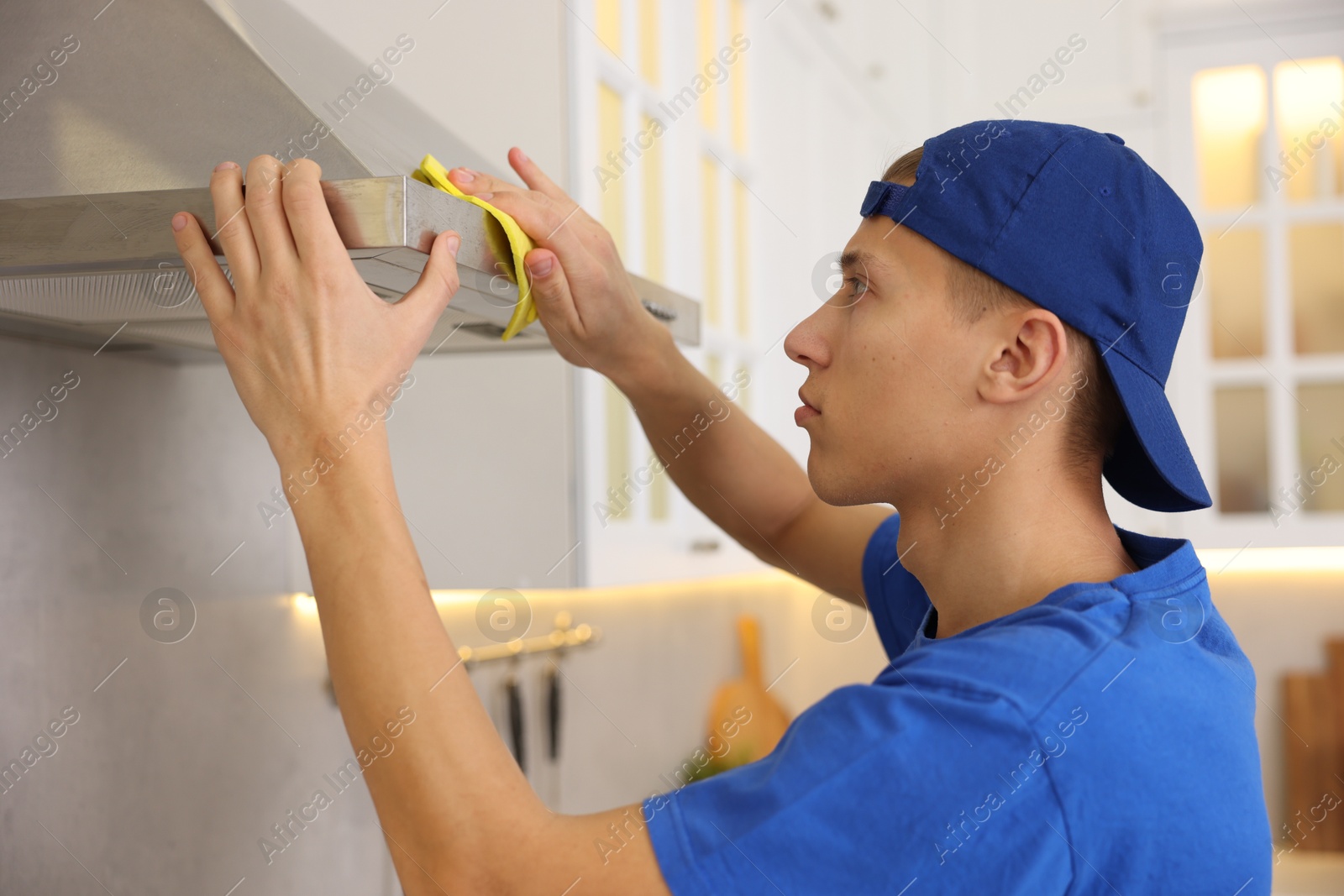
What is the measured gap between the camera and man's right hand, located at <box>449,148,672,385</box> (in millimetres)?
780

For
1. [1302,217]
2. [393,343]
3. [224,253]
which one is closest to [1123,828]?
[393,343]

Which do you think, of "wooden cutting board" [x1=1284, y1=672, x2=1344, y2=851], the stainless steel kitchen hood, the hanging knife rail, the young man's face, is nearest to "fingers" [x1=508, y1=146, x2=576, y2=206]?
the stainless steel kitchen hood

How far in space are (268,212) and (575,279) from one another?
316 millimetres

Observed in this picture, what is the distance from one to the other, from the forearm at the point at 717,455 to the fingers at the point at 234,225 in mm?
424

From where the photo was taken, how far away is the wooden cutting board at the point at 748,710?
229 cm

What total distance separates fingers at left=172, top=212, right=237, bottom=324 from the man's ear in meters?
0.46

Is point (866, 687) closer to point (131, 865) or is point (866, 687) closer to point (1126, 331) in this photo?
point (1126, 331)

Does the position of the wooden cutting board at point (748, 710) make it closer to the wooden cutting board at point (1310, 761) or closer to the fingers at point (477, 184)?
the wooden cutting board at point (1310, 761)

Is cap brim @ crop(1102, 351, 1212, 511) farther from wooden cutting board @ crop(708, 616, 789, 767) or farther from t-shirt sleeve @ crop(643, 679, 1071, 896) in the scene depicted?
wooden cutting board @ crop(708, 616, 789, 767)

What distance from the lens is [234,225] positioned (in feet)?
1.85

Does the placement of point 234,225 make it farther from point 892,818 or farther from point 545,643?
point 545,643

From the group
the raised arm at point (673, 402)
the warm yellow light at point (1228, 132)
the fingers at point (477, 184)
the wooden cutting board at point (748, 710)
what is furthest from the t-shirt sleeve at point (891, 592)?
the warm yellow light at point (1228, 132)

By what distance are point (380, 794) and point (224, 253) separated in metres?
0.29

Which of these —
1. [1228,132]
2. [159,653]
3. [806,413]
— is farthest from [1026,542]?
[1228,132]
